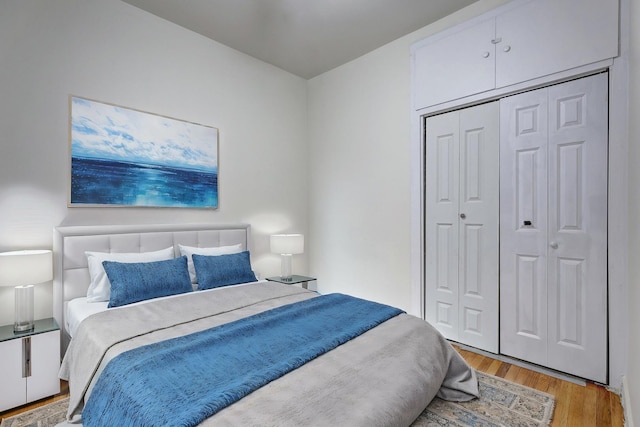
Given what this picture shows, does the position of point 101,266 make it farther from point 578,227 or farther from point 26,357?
point 578,227

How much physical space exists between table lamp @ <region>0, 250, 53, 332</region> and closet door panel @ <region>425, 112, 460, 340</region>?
301cm

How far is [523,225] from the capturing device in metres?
2.57

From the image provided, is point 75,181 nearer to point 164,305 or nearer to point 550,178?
point 164,305

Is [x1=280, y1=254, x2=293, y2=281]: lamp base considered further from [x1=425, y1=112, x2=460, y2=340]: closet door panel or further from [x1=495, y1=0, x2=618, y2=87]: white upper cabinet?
[x1=495, y1=0, x2=618, y2=87]: white upper cabinet

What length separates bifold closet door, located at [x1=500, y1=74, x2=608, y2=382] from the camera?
224 cm

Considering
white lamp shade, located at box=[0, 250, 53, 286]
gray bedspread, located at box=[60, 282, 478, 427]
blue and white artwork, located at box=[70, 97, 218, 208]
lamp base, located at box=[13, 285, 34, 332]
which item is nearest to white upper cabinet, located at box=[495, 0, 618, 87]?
gray bedspread, located at box=[60, 282, 478, 427]

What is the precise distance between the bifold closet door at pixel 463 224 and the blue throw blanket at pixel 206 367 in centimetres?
126

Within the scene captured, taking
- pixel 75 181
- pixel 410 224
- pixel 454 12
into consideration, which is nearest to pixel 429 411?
pixel 410 224

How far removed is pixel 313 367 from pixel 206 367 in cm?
46

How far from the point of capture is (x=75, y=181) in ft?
8.28

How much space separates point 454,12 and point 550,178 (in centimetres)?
167

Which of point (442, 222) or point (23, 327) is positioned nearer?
point (23, 327)

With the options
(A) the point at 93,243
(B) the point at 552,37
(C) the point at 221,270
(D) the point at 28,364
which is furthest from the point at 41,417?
(B) the point at 552,37

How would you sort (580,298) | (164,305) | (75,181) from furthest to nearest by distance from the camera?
1. (75,181)
2. (580,298)
3. (164,305)
